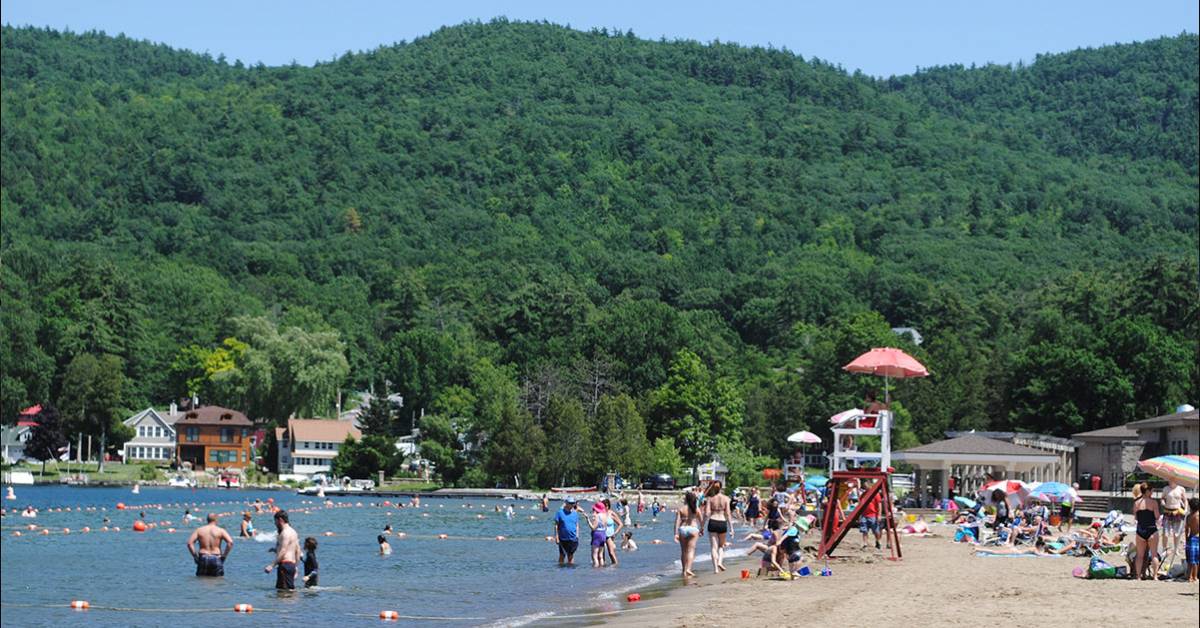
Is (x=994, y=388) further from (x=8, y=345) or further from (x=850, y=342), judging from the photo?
(x=8, y=345)

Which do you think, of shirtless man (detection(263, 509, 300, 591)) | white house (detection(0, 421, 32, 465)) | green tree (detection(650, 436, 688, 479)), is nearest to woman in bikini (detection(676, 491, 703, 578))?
shirtless man (detection(263, 509, 300, 591))

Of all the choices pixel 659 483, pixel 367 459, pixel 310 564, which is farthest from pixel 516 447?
pixel 310 564

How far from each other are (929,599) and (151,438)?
112 meters

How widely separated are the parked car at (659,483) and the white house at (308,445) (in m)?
28.0

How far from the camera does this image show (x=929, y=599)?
23922 millimetres

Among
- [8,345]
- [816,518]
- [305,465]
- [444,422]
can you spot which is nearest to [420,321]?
[305,465]

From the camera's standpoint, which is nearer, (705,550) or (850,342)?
(705,550)

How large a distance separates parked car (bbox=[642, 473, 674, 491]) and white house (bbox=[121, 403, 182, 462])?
146ft

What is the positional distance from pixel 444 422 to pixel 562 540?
7078cm

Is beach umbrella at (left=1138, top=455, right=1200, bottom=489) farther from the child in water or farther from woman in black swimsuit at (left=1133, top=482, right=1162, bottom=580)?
the child in water

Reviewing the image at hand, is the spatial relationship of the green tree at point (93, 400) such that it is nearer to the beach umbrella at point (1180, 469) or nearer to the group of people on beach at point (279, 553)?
the group of people on beach at point (279, 553)

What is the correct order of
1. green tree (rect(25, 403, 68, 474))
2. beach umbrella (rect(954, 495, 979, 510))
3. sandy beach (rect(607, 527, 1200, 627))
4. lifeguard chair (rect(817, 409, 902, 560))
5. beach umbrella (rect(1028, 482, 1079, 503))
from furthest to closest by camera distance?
1. green tree (rect(25, 403, 68, 474))
2. beach umbrella (rect(954, 495, 979, 510))
3. beach umbrella (rect(1028, 482, 1079, 503))
4. lifeguard chair (rect(817, 409, 902, 560))
5. sandy beach (rect(607, 527, 1200, 627))

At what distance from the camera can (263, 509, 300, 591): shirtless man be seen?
28994 millimetres

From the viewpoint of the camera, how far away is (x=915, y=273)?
197750mm
